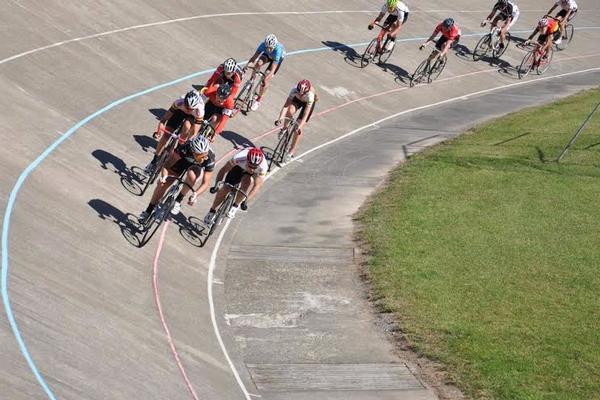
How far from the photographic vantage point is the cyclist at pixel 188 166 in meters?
15.4

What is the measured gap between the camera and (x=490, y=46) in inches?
1281

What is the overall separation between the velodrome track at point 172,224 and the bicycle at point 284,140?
0.32 m

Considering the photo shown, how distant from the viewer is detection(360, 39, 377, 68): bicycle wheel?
2840cm

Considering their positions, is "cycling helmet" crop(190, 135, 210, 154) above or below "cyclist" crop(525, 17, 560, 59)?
below

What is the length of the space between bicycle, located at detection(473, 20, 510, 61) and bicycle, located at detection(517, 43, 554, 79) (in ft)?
2.57

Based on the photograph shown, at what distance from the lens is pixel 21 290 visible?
42.4 ft

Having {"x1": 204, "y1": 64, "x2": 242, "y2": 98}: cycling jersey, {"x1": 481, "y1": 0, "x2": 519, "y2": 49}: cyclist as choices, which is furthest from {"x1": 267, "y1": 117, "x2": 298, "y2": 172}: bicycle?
{"x1": 481, "y1": 0, "x2": 519, "y2": 49}: cyclist

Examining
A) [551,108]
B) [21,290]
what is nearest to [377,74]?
[551,108]

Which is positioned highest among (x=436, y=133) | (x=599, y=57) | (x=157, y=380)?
(x=599, y=57)

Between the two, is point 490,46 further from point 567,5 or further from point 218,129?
point 218,129

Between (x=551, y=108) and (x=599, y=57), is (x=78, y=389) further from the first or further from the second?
(x=599, y=57)

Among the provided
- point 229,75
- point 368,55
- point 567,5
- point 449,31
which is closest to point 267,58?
point 229,75

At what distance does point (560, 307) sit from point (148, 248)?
21.7 ft

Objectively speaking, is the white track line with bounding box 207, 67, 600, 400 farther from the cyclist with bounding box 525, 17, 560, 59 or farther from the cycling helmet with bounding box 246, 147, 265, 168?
the cycling helmet with bounding box 246, 147, 265, 168
